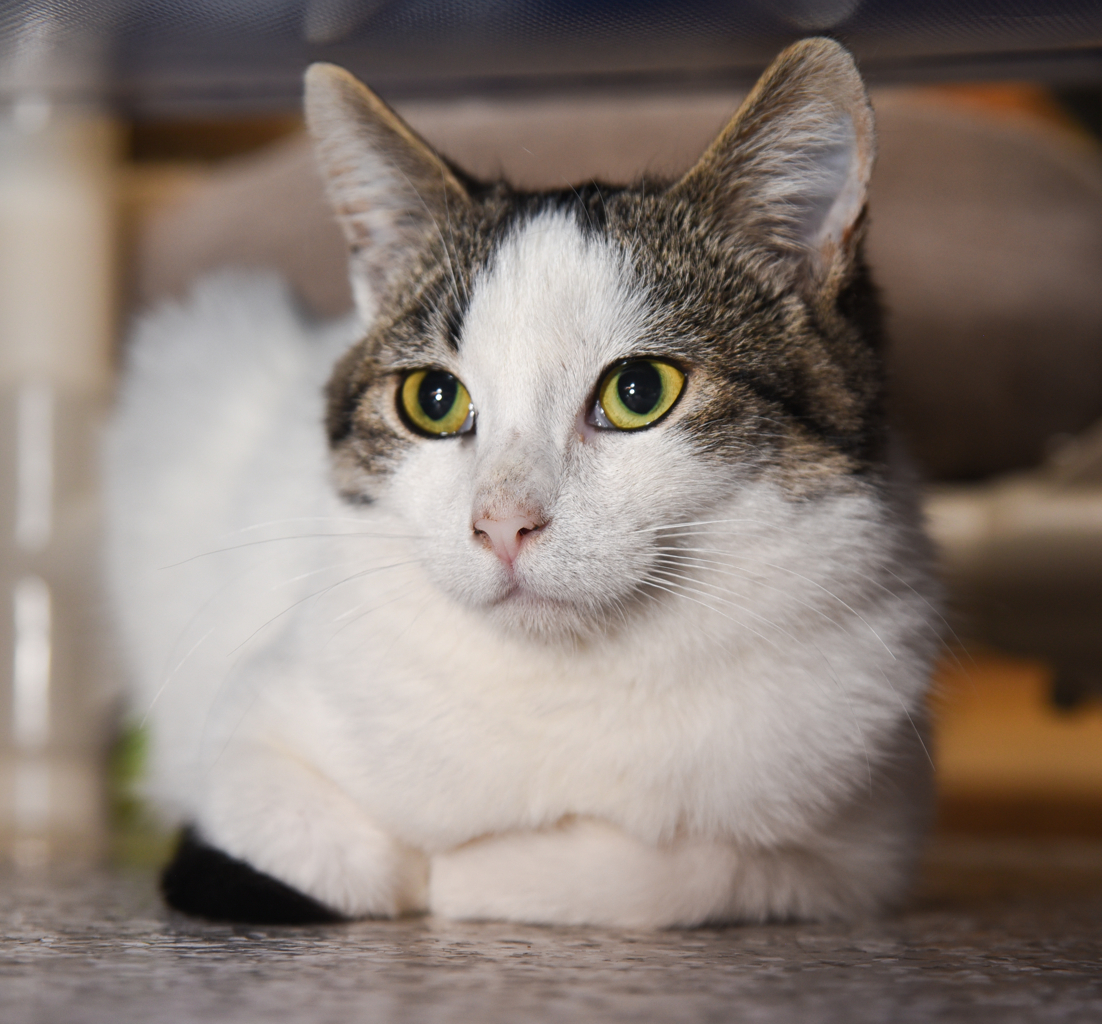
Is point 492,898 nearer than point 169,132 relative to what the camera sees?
Yes

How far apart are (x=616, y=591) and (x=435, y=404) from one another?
29 centimetres

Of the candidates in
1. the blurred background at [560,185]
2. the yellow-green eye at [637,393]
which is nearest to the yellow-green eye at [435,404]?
the yellow-green eye at [637,393]

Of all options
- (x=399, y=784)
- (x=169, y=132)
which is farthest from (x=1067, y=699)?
(x=169, y=132)

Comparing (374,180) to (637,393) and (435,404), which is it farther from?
(637,393)

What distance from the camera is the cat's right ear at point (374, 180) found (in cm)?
120

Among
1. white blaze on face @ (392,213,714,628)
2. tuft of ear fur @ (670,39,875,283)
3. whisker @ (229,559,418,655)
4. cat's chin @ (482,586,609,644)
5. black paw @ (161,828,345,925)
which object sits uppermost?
tuft of ear fur @ (670,39,875,283)

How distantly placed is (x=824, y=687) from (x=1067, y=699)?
1.97m

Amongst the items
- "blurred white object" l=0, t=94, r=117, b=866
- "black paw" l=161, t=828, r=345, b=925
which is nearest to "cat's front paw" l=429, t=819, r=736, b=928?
"black paw" l=161, t=828, r=345, b=925

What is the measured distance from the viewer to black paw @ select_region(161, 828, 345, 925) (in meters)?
1.06

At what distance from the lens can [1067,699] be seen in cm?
276

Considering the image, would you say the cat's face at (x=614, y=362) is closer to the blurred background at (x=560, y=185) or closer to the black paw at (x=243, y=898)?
the black paw at (x=243, y=898)

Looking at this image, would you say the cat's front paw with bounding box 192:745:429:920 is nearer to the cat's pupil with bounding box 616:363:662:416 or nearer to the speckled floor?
the speckled floor

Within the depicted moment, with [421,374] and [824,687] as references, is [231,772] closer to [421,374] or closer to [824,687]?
[421,374]

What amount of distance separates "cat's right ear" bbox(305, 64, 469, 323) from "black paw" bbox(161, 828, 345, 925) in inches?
25.2
